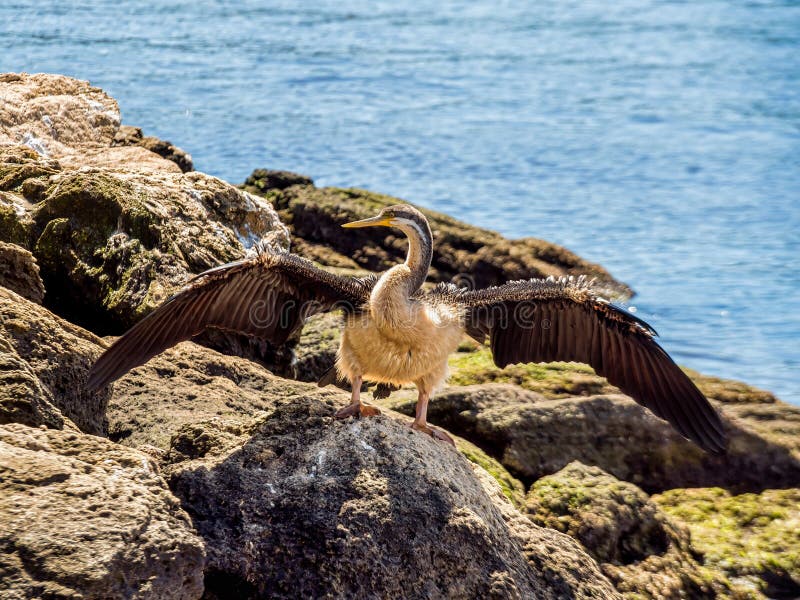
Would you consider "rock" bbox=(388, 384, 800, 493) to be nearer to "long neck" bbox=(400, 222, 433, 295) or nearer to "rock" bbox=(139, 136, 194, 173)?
"long neck" bbox=(400, 222, 433, 295)

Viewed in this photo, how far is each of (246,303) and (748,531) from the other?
3.82 metres

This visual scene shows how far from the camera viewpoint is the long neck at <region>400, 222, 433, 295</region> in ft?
20.0

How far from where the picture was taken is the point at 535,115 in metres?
22.8

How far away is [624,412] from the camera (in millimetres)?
7730

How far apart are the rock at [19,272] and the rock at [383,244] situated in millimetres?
5770

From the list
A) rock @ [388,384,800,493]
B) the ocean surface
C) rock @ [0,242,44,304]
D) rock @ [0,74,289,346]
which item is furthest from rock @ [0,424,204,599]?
the ocean surface

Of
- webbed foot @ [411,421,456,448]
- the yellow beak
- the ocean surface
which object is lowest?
webbed foot @ [411,421,456,448]

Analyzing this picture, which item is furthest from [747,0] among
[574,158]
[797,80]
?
[574,158]

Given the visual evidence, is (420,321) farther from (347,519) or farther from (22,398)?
(22,398)

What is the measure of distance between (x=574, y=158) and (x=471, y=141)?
2.12 metres

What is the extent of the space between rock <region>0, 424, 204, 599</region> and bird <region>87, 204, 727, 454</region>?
5.34ft

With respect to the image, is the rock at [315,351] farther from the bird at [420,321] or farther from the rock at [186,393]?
the bird at [420,321]

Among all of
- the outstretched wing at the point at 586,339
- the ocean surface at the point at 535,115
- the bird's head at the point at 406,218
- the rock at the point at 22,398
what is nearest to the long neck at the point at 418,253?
the bird's head at the point at 406,218

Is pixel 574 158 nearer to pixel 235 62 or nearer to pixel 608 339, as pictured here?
pixel 235 62
